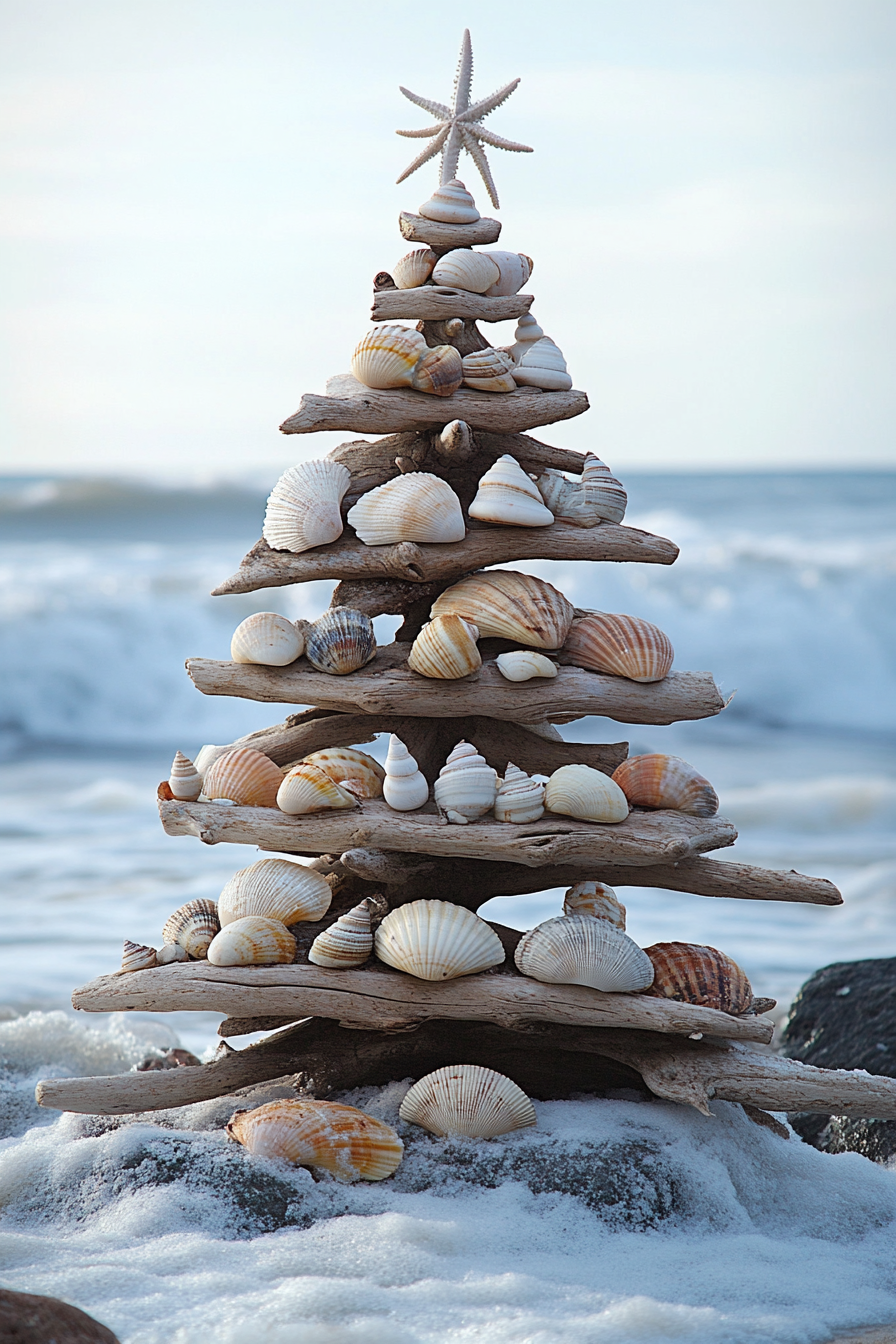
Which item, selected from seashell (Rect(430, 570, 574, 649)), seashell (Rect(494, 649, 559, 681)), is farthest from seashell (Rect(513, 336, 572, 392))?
seashell (Rect(494, 649, 559, 681))

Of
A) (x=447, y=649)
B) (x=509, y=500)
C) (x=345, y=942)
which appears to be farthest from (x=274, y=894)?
(x=509, y=500)

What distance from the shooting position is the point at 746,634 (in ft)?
52.0

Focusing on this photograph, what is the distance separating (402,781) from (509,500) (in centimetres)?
84

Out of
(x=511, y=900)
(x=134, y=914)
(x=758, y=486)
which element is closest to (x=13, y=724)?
(x=134, y=914)

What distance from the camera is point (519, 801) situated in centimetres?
324

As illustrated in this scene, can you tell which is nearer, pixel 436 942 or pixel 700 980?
pixel 436 942

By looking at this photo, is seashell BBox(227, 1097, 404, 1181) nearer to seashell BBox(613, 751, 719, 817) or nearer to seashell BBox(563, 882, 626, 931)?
seashell BBox(563, 882, 626, 931)

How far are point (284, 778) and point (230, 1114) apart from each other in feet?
3.40

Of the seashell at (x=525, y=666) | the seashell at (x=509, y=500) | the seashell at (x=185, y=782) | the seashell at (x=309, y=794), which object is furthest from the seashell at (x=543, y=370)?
the seashell at (x=185, y=782)

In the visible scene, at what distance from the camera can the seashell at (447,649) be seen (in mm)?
3201

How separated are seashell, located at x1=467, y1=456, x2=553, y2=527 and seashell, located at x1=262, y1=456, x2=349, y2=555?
0.40 metres

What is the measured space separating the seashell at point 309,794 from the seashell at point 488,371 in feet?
3.98

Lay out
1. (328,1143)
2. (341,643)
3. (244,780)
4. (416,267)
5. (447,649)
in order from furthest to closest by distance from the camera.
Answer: (416,267)
(244,780)
(341,643)
(447,649)
(328,1143)

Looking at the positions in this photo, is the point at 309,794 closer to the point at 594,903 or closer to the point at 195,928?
the point at 195,928
